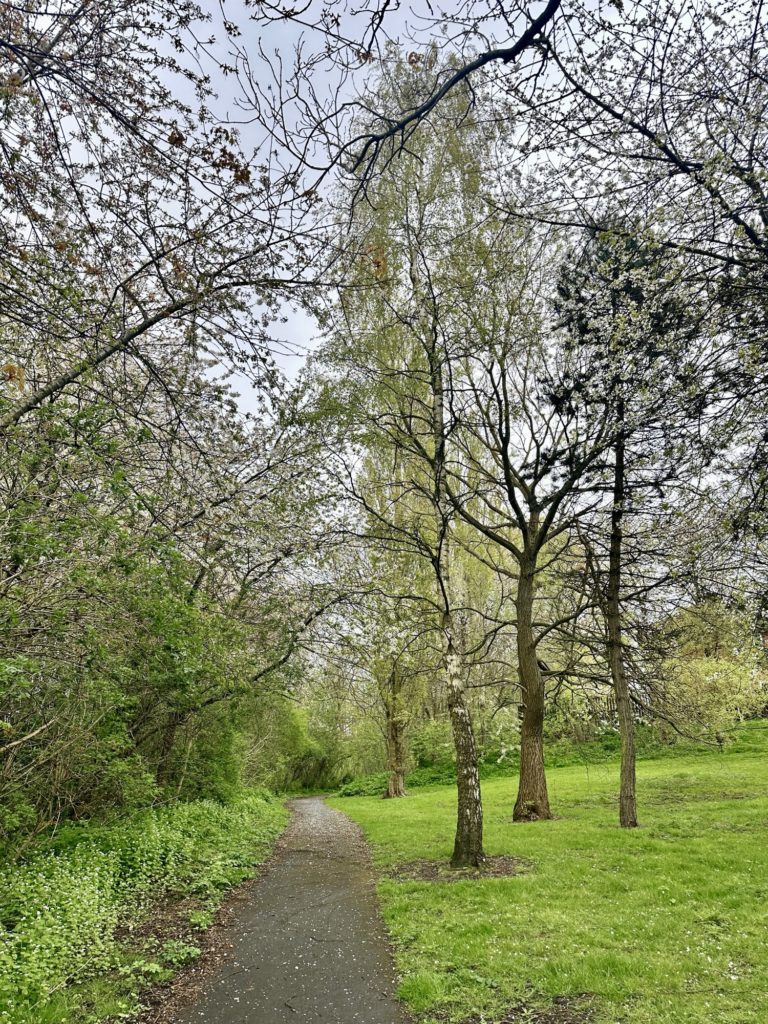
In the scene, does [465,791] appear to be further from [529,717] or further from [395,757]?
[395,757]

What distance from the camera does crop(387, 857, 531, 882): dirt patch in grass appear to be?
7.71 m

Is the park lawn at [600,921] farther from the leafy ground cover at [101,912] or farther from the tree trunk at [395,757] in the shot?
the tree trunk at [395,757]

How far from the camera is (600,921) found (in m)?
5.55

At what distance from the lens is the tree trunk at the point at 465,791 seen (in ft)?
26.8

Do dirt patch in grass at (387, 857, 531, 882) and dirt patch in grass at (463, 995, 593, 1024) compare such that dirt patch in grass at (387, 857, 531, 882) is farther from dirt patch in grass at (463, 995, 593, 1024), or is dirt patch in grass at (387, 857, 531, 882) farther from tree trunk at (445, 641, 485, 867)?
dirt patch in grass at (463, 995, 593, 1024)

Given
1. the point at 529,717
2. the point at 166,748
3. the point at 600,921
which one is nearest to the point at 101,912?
the point at 600,921

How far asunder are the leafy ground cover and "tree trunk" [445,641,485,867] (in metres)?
3.52

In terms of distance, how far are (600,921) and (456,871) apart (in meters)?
2.99

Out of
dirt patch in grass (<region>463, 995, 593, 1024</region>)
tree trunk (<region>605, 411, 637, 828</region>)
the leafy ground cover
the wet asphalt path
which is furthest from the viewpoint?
tree trunk (<region>605, 411, 637, 828</region>)

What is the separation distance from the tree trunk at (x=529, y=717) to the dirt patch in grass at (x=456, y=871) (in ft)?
10.5

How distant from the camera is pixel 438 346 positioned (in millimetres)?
9859

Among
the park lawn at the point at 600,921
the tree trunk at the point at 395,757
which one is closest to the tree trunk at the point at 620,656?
the park lawn at the point at 600,921

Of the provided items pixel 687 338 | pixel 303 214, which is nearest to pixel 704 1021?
pixel 687 338

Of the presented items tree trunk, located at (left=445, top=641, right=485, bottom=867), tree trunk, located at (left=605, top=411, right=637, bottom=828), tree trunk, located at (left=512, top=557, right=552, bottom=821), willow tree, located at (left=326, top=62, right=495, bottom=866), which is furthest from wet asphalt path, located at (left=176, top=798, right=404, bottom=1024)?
tree trunk, located at (left=605, top=411, right=637, bottom=828)
